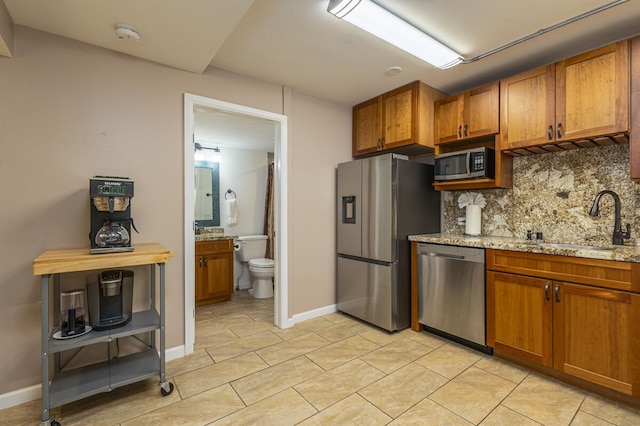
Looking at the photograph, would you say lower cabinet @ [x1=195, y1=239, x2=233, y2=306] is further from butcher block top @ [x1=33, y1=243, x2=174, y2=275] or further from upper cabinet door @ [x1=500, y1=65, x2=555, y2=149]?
upper cabinet door @ [x1=500, y1=65, x2=555, y2=149]

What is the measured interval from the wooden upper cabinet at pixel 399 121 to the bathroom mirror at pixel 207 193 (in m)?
2.49

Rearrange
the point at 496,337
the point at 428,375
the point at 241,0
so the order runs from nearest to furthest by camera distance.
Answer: the point at 241,0 → the point at 428,375 → the point at 496,337

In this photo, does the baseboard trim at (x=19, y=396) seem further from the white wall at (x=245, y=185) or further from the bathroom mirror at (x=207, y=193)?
the white wall at (x=245, y=185)

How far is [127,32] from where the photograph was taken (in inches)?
75.7

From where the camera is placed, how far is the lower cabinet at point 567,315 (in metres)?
1.84

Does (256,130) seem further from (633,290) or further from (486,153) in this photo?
(633,290)

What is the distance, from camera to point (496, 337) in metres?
2.40

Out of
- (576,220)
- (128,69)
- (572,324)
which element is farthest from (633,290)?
(128,69)

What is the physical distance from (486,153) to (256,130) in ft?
9.08

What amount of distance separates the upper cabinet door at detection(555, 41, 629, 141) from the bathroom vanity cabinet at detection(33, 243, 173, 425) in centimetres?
302

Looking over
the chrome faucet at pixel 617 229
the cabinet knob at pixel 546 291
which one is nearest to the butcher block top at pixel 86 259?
the cabinet knob at pixel 546 291

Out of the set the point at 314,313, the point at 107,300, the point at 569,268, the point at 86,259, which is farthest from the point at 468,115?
the point at 107,300

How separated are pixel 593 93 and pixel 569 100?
0.14 m

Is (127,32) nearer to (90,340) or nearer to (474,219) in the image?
(90,340)
